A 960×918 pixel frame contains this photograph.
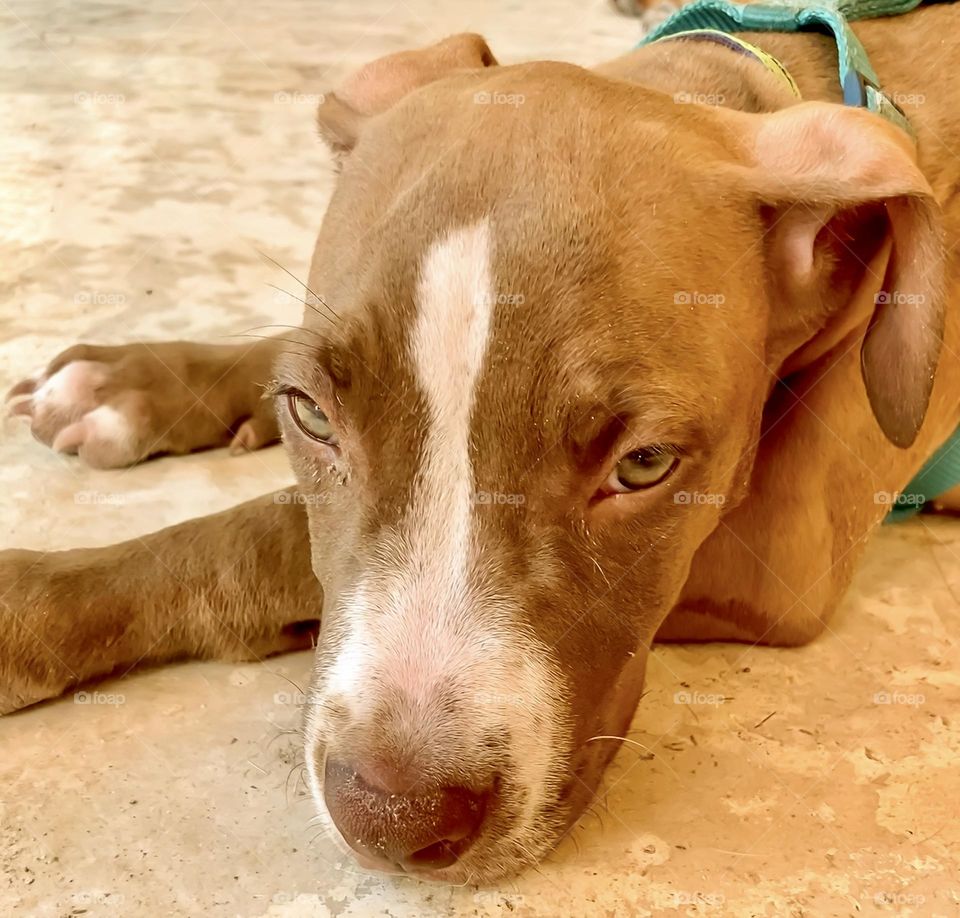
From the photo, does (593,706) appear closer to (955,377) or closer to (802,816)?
(802,816)

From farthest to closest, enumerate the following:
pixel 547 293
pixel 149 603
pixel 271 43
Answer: pixel 271 43
pixel 149 603
pixel 547 293

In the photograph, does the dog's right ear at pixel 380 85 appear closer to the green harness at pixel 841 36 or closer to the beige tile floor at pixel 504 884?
the green harness at pixel 841 36

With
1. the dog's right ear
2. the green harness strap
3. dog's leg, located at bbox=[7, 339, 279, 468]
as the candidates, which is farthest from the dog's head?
dog's leg, located at bbox=[7, 339, 279, 468]

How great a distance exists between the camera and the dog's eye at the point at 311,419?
2.15 m

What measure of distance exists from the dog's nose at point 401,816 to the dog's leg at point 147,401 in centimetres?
172

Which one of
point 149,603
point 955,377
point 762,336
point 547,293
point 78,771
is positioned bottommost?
point 78,771

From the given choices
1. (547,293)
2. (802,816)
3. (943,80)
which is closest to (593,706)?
(802,816)

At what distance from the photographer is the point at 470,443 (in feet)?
6.25

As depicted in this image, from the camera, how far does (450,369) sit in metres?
1.89

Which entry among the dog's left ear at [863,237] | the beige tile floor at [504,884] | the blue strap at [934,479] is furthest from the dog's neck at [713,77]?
the beige tile floor at [504,884]

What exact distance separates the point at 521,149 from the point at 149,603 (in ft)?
4.28

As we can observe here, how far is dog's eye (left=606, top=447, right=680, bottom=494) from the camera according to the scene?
78.9 inches

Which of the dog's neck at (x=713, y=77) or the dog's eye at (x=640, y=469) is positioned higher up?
the dog's neck at (x=713, y=77)

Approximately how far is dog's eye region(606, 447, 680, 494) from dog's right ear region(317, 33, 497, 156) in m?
1.05
